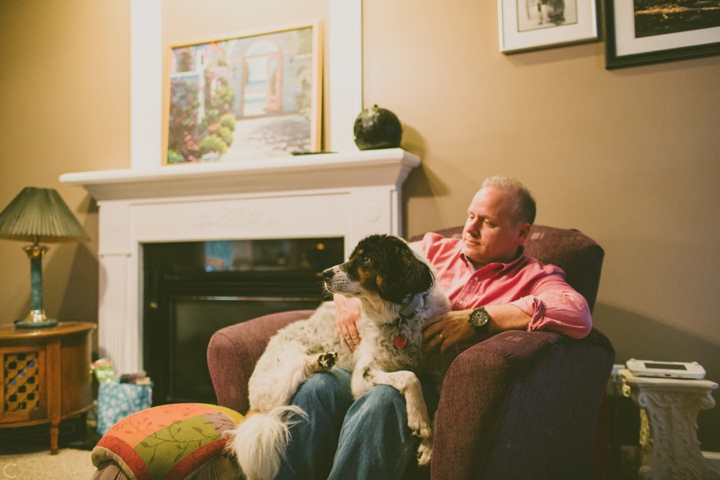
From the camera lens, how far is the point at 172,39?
116 inches

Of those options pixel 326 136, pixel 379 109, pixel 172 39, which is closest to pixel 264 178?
pixel 326 136

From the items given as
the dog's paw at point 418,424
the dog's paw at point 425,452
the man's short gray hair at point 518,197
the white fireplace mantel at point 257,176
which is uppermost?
the white fireplace mantel at point 257,176

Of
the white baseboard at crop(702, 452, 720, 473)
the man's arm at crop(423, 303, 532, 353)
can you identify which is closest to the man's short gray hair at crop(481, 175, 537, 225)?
the man's arm at crop(423, 303, 532, 353)

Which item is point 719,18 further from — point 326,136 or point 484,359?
point 484,359

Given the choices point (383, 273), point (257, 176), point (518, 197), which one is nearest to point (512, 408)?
point (383, 273)

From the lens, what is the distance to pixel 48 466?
7.39ft

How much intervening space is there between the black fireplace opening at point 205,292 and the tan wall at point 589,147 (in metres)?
0.62

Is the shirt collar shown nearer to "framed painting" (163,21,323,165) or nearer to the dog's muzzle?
→ the dog's muzzle

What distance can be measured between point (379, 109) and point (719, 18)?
4.91 feet

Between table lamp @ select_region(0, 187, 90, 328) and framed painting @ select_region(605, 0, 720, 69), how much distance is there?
111 inches

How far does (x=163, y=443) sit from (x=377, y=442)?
58cm

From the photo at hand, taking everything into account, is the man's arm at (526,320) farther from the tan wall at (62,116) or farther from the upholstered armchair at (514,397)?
the tan wall at (62,116)

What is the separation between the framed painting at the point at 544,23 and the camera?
227 cm

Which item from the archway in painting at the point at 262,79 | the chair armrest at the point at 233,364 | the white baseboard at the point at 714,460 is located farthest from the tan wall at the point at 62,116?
the white baseboard at the point at 714,460
